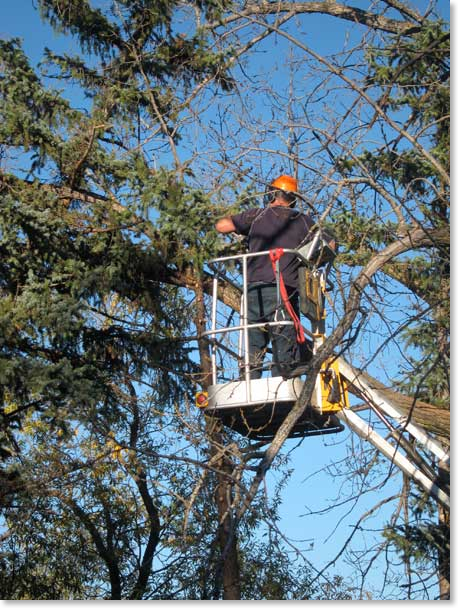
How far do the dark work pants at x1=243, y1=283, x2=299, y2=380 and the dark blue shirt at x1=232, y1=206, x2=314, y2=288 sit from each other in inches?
4.7

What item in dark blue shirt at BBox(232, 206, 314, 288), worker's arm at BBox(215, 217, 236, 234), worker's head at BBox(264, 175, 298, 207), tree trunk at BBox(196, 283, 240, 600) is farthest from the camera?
tree trunk at BBox(196, 283, 240, 600)

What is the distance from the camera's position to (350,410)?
7676 mm

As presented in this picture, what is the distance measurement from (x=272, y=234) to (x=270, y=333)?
1.00 metres

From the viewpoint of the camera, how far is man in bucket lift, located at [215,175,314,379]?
25.2 ft

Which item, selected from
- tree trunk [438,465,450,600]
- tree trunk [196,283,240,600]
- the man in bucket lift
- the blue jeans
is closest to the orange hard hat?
the man in bucket lift

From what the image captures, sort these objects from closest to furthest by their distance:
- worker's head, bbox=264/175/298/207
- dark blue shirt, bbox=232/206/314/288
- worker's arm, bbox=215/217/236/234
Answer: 1. worker's head, bbox=264/175/298/207
2. dark blue shirt, bbox=232/206/314/288
3. worker's arm, bbox=215/217/236/234

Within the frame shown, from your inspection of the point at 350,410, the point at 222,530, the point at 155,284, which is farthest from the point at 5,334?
the point at 350,410

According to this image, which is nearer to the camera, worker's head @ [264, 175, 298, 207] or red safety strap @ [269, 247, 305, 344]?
red safety strap @ [269, 247, 305, 344]

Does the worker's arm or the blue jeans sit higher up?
the worker's arm

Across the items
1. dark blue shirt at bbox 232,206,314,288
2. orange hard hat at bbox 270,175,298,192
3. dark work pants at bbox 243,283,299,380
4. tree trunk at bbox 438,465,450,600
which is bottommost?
tree trunk at bbox 438,465,450,600

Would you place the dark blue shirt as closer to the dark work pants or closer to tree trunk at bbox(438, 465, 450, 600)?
the dark work pants

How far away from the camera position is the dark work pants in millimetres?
7596

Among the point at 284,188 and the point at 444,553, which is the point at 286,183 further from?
the point at 444,553

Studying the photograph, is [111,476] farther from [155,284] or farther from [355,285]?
[355,285]
